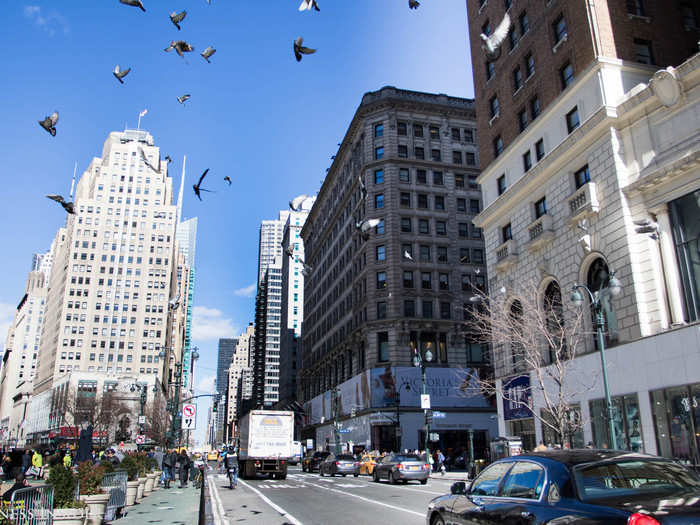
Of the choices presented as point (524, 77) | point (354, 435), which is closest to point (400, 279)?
point (354, 435)

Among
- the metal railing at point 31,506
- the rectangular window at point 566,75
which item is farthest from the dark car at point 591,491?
the rectangular window at point 566,75

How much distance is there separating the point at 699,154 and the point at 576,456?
18.7 m

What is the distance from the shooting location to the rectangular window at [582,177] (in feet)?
88.1

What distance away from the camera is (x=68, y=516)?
9.88 metres

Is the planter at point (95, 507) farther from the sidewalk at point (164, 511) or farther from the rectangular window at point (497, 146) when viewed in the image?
the rectangular window at point (497, 146)

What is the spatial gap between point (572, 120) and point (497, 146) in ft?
26.6

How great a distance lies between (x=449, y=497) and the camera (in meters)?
8.33

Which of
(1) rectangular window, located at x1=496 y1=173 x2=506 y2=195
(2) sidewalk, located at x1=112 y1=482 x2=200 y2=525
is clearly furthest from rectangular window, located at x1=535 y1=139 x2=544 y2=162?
(2) sidewalk, located at x1=112 y1=482 x2=200 y2=525

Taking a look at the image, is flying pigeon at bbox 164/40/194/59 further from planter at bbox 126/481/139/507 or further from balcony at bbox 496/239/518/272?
balcony at bbox 496/239/518/272

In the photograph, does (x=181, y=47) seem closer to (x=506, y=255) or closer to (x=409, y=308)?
(x=506, y=255)

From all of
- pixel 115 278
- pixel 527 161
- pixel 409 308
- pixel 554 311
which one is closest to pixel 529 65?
pixel 527 161

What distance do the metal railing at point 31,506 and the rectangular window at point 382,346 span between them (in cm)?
4974

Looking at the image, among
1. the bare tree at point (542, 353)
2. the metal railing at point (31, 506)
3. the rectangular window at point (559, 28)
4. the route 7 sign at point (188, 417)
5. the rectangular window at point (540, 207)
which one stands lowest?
the metal railing at point (31, 506)

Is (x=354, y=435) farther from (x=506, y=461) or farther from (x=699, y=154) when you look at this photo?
(x=506, y=461)
